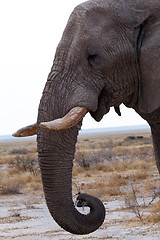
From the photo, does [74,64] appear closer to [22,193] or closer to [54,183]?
[54,183]

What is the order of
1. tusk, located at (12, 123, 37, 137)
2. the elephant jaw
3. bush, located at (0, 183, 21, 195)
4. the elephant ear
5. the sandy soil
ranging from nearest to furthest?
the elephant jaw, the elephant ear, tusk, located at (12, 123, 37, 137), the sandy soil, bush, located at (0, 183, 21, 195)

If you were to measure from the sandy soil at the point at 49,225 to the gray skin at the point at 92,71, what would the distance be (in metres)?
3.68

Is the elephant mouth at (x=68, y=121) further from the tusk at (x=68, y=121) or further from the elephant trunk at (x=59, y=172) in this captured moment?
the elephant trunk at (x=59, y=172)

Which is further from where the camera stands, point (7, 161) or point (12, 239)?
point (7, 161)

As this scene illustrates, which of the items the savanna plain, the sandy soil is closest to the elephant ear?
the savanna plain

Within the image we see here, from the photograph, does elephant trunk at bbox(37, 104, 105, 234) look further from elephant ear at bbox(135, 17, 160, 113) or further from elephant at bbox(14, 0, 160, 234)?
elephant ear at bbox(135, 17, 160, 113)

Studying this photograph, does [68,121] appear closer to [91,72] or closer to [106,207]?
[91,72]

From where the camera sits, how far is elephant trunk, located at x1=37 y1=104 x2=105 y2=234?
3.59m

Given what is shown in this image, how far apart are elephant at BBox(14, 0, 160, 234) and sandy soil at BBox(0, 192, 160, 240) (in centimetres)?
371

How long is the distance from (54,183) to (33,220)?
550cm

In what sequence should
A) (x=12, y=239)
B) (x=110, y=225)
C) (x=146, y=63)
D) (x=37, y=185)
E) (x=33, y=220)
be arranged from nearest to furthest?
(x=146, y=63), (x=12, y=239), (x=110, y=225), (x=33, y=220), (x=37, y=185)

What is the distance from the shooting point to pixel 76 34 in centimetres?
364

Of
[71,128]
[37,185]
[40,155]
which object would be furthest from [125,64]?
[37,185]

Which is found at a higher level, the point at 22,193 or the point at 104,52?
Result: the point at 104,52
